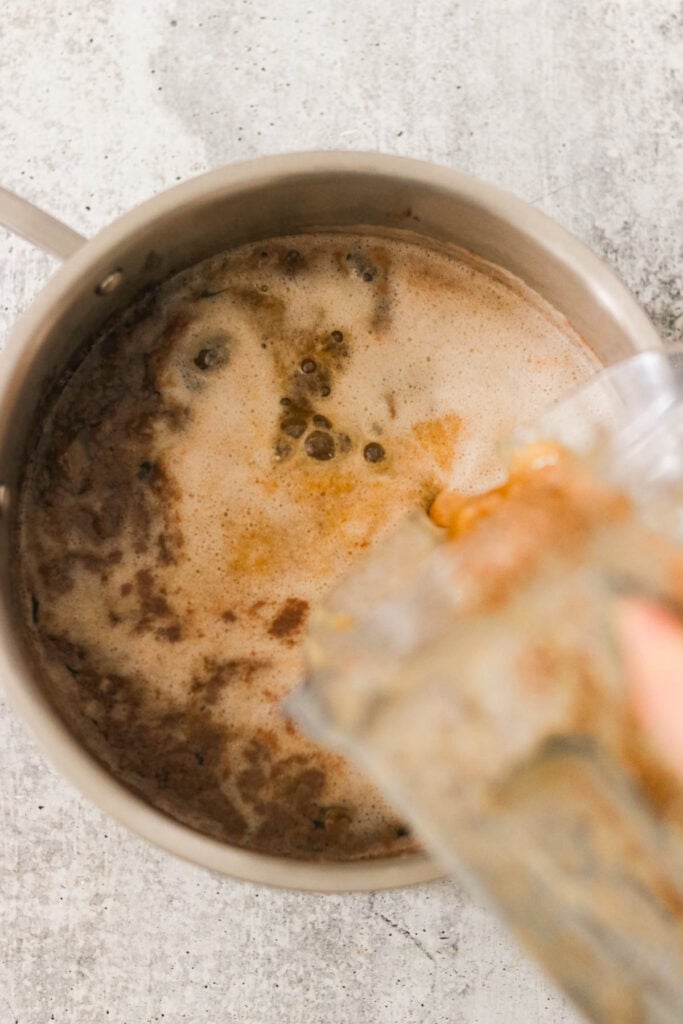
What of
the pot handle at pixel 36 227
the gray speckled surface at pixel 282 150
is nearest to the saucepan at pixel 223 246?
the pot handle at pixel 36 227

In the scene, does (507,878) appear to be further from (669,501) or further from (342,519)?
(342,519)

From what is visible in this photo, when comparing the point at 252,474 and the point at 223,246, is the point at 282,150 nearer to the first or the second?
the point at 223,246

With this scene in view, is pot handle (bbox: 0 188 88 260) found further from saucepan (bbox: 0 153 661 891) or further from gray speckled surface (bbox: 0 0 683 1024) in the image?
gray speckled surface (bbox: 0 0 683 1024)

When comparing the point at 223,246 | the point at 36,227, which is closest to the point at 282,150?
the point at 223,246

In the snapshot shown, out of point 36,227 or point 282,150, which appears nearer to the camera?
point 36,227

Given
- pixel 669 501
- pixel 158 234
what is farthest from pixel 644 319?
pixel 158 234

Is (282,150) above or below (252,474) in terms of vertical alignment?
above

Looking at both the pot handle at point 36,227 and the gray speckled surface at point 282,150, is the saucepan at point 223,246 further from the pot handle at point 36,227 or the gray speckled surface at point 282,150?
the gray speckled surface at point 282,150
